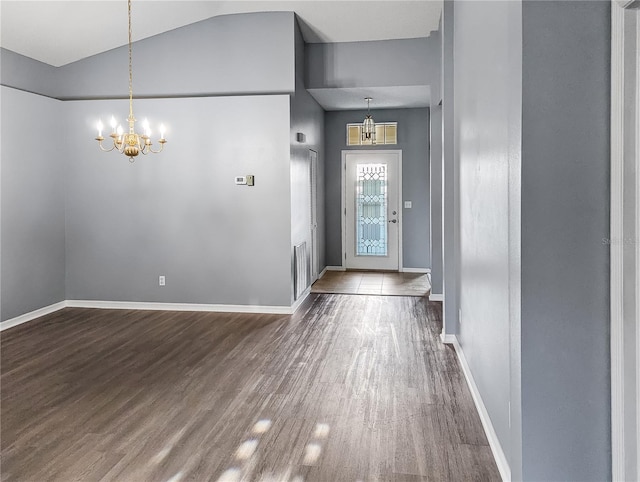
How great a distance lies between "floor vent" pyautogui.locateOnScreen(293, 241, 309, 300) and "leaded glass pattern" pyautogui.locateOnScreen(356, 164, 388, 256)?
93.1 inches

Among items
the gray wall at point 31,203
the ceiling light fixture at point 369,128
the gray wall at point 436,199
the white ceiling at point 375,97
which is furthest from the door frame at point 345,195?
the gray wall at point 31,203

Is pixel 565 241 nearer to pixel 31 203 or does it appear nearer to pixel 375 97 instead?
pixel 31 203

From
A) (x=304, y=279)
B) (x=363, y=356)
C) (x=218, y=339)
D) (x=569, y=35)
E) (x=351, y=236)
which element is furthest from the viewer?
(x=351, y=236)

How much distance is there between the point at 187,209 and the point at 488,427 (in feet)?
14.2

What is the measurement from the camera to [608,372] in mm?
1894

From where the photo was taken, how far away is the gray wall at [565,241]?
187 centimetres

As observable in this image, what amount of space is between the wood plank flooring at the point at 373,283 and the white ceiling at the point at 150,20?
3.30 metres

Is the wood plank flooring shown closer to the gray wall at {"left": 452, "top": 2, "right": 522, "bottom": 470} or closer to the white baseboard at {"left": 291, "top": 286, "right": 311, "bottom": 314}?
the white baseboard at {"left": 291, "top": 286, "right": 311, "bottom": 314}

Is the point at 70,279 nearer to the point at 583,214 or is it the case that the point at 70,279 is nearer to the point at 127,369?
the point at 127,369

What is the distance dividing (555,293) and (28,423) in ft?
9.83

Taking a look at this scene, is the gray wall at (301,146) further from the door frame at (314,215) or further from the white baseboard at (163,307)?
the white baseboard at (163,307)

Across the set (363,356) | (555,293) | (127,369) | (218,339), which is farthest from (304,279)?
(555,293)

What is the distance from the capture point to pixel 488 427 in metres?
2.90

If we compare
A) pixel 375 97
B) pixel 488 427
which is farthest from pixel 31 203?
pixel 488 427
